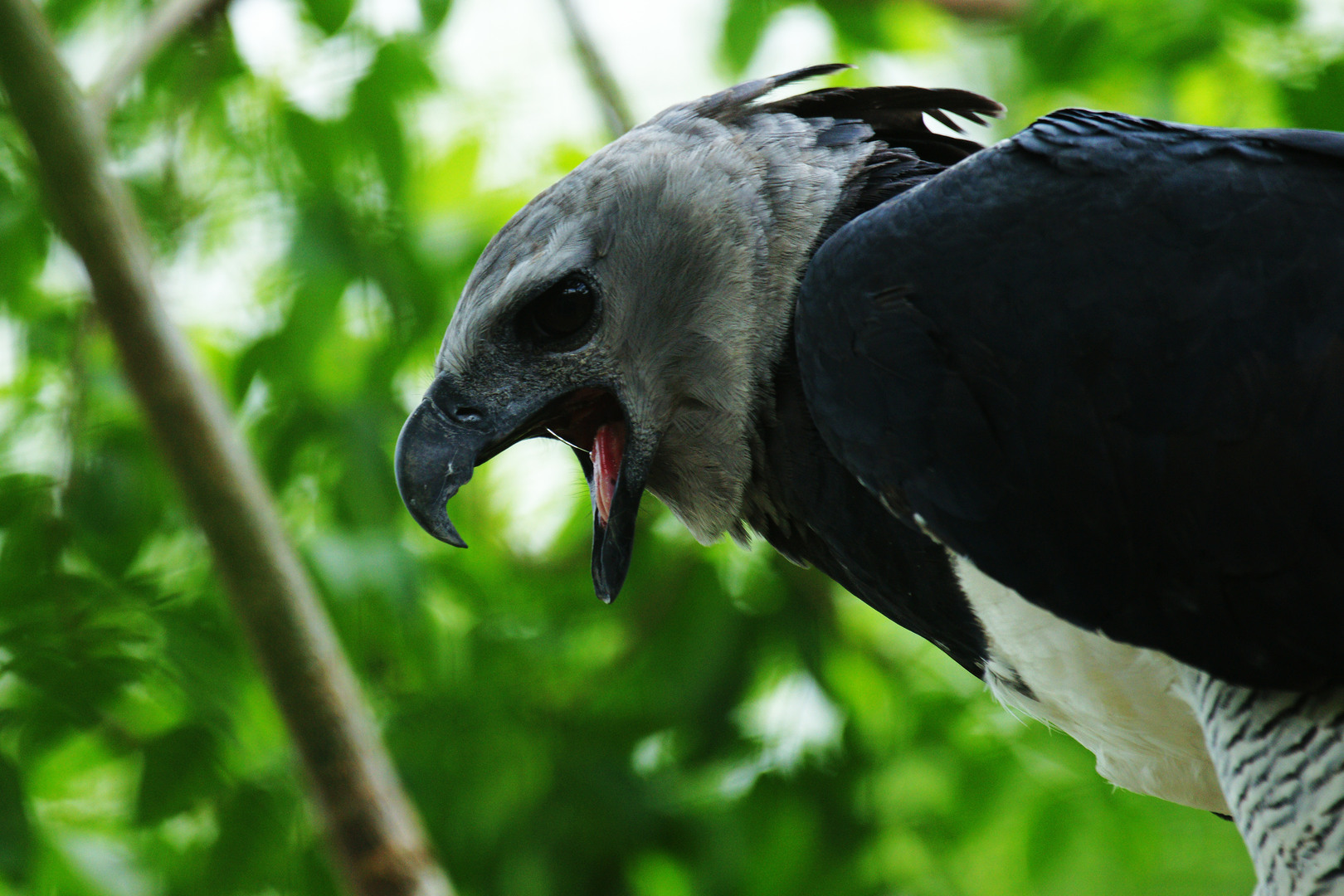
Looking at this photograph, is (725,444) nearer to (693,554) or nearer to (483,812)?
(693,554)

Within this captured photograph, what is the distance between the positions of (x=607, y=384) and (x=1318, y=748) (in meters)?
1.03

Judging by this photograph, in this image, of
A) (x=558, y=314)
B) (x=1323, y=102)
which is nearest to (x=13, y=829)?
(x=558, y=314)

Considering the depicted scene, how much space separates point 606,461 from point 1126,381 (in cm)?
75

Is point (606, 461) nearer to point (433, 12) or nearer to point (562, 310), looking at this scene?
point (562, 310)

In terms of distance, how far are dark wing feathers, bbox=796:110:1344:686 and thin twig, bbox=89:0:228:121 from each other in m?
1.52

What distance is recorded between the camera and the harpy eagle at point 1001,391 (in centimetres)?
136

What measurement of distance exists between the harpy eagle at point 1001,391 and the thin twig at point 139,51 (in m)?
0.99

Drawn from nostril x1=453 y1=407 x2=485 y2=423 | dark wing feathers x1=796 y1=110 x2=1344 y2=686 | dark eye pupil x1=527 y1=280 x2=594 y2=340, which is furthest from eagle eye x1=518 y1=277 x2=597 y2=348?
dark wing feathers x1=796 y1=110 x2=1344 y2=686

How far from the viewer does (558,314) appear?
1706 millimetres

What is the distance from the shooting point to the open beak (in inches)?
65.0

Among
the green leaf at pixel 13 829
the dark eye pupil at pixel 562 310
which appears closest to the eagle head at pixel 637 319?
the dark eye pupil at pixel 562 310

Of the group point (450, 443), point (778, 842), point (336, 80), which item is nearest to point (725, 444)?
point (450, 443)

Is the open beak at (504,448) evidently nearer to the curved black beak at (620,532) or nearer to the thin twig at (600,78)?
the curved black beak at (620,532)

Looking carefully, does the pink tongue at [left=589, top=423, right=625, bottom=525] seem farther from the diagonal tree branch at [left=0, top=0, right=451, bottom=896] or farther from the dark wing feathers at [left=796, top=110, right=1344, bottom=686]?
the diagonal tree branch at [left=0, top=0, right=451, bottom=896]
